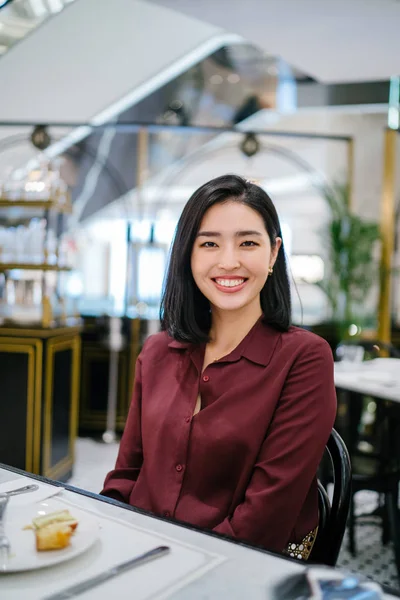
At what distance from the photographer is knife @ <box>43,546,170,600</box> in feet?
2.54

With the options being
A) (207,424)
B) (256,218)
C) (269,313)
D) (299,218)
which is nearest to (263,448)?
(207,424)

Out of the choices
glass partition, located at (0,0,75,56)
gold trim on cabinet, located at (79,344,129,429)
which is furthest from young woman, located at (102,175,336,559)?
gold trim on cabinet, located at (79,344,129,429)

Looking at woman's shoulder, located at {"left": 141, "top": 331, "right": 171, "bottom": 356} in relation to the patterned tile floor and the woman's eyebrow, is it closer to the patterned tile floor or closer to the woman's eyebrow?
Answer: the woman's eyebrow

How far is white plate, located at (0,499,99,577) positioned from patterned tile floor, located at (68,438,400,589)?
1.60 m

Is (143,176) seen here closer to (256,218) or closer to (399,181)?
(399,181)

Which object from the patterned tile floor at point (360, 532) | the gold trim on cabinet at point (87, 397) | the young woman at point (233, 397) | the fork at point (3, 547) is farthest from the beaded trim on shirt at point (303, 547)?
the gold trim on cabinet at point (87, 397)

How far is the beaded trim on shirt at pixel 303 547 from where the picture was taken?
1.30 metres

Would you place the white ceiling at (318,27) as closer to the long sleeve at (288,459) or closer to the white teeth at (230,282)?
the white teeth at (230,282)

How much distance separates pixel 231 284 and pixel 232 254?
0.07 metres

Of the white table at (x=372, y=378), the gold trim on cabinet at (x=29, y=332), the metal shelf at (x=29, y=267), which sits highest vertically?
the metal shelf at (x=29, y=267)

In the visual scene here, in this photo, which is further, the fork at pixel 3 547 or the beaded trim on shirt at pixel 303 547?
the beaded trim on shirt at pixel 303 547

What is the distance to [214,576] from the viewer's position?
2.73 ft

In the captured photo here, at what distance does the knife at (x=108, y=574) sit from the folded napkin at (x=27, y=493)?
0.30 meters

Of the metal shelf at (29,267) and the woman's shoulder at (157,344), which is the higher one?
the metal shelf at (29,267)
